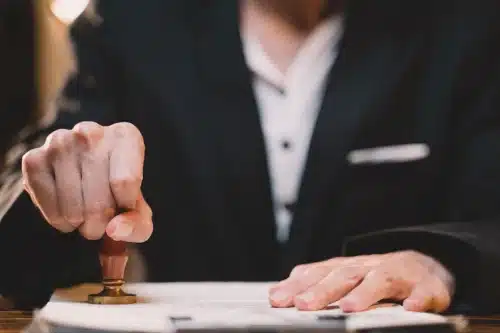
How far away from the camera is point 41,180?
40cm

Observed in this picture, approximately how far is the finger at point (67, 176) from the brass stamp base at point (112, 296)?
0.04 meters

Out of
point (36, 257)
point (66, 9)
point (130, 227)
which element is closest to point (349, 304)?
point (130, 227)

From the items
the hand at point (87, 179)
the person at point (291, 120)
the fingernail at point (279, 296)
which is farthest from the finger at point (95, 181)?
the person at point (291, 120)

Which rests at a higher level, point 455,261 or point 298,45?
point 298,45

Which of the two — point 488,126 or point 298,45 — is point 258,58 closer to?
point 298,45

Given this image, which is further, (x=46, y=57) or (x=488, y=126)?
(x=46, y=57)

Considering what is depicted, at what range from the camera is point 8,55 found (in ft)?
3.41

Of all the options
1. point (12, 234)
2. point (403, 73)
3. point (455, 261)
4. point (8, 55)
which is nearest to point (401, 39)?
point (403, 73)

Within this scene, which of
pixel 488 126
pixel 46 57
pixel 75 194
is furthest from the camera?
pixel 46 57

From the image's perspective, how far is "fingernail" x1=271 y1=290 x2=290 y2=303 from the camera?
1.27 feet

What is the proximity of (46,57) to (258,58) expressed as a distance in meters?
0.41

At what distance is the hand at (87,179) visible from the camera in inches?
15.5

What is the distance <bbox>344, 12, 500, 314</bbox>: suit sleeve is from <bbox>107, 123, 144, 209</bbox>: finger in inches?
7.4

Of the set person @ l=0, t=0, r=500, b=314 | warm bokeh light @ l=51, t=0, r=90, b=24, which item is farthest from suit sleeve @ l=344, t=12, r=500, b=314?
warm bokeh light @ l=51, t=0, r=90, b=24
